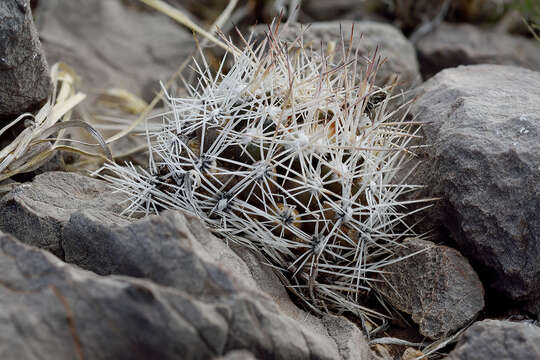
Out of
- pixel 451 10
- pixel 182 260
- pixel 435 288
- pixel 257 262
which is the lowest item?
pixel 435 288

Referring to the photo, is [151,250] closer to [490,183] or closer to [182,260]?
[182,260]

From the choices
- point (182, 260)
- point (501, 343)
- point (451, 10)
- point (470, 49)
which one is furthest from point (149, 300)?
point (451, 10)

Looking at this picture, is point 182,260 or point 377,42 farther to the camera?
point 377,42

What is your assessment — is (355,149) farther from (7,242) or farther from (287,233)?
(7,242)

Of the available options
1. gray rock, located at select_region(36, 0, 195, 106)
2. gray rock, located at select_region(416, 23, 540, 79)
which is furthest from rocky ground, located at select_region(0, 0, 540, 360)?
gray rock, located at select_region(36, 0, 195, 106)

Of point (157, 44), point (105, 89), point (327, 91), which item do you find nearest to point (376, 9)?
point (157, 44)
